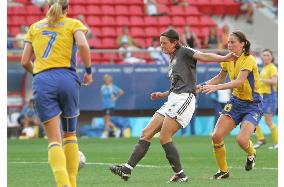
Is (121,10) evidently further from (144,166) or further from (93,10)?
(144,166)

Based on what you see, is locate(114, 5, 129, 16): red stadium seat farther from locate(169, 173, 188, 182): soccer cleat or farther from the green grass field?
locate(169, 173, 188, 182): soccer cleat

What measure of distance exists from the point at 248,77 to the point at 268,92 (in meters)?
8.54

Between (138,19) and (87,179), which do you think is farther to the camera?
(138,19)

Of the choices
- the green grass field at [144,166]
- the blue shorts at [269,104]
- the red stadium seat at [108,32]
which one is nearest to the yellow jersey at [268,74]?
the blue shorts at [269,104]

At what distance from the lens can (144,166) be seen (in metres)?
15.8

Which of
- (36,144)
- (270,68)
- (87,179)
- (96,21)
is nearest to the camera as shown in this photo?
(87,179)

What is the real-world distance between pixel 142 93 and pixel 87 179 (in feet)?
51.2

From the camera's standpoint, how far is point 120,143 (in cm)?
2383

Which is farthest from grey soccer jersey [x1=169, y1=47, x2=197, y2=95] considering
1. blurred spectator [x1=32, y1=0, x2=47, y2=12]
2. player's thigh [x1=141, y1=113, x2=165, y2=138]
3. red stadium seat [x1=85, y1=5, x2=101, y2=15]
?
red stadium seat [x1=85, y1=5, x2=101, y2=15]

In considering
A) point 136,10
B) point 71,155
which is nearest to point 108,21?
point 136,10

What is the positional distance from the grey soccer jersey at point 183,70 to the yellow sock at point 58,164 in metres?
3.15

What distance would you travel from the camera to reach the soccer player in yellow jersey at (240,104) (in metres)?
13.3
